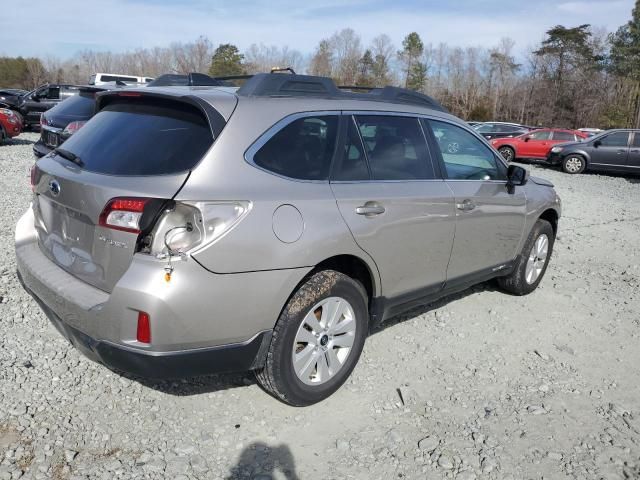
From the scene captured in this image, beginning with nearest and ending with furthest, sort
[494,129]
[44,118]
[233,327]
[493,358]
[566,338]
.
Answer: [233,327] < [493,358] < [566,338] < [44,118] < [494,129]

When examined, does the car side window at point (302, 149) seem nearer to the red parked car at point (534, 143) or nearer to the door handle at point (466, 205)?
the door handle at point (466, 205)

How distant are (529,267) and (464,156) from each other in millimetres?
1599

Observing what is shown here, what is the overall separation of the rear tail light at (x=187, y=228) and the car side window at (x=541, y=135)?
67.2 feet

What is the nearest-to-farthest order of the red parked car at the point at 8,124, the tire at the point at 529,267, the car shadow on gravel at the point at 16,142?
the tire at the point at 529,267, the red parked car at the point at 8,124, the car shadow on gravel at the point at 16,142

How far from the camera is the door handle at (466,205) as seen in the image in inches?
160

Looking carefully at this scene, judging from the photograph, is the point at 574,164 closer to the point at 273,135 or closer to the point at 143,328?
the point at 273,135

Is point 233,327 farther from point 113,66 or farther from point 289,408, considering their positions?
point 113,66

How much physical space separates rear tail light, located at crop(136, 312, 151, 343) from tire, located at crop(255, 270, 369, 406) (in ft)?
2.25

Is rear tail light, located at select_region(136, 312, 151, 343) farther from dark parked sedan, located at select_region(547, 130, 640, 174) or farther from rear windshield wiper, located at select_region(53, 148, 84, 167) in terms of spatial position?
dark parked sedan, located at select_region(547, 130, 640, 174)

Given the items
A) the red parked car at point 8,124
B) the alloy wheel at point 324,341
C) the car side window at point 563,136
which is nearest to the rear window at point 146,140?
the alloy wheel at point 324,341

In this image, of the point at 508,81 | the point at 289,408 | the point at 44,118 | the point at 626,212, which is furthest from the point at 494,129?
the point at 508,81

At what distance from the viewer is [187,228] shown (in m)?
2.60

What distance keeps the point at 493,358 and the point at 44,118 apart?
29.1 feet

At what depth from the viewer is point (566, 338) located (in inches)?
179
